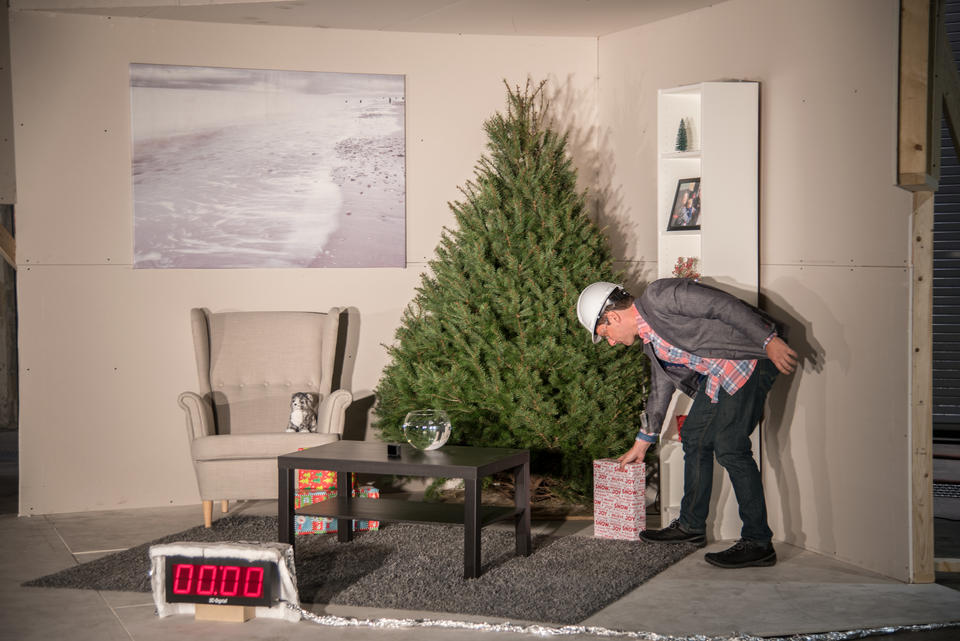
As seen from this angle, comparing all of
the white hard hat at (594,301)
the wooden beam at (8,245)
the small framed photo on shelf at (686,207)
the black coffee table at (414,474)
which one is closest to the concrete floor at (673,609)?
the black coffee table at (414,474)

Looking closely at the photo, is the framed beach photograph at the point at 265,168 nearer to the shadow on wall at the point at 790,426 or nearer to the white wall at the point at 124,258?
the white wall at the point at 124,258

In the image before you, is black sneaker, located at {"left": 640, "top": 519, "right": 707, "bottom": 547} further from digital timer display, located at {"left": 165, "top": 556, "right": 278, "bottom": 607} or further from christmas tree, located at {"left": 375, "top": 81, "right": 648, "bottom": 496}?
digital timer display, located at {"left": 165, "top": 556, "right": 278, "bottom": 607}

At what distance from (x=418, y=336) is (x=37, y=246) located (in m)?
2.06

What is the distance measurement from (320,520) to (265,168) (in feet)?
6.65

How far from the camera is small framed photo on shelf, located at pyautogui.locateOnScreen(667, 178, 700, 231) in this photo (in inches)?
187

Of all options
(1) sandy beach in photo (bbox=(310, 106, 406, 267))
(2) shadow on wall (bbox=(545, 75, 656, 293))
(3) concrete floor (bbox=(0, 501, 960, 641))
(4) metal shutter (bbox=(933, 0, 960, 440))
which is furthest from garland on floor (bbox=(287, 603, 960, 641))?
(4) metal shutter (bbox=(933, 0, 960, 440))

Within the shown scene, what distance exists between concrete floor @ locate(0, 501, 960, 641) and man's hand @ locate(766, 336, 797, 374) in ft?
2.71

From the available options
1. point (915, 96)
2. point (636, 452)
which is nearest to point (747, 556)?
point (636, 452)

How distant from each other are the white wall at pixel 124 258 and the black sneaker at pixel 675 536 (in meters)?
2.02

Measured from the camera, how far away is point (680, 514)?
15.0 ft

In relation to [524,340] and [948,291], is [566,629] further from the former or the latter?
[948,291]

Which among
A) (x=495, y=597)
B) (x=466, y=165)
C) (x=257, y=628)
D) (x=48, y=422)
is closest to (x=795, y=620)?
(x=495, y=597)

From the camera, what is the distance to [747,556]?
163 inches

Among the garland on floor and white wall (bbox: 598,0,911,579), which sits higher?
white wall (bbox: 598,0,911,579)
